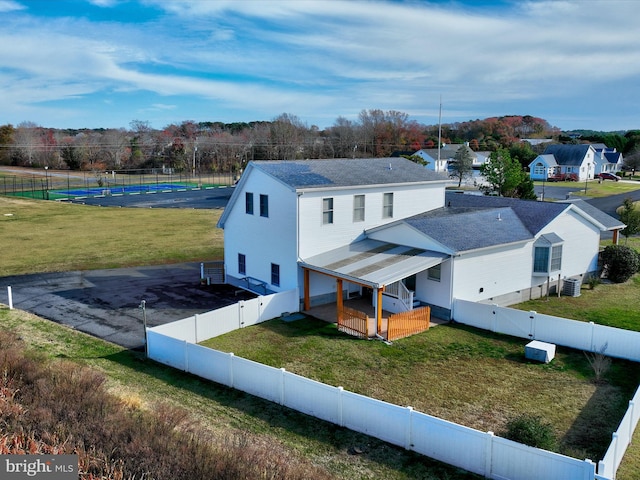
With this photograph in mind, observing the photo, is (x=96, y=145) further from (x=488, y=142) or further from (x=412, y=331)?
(x=412, y=331)

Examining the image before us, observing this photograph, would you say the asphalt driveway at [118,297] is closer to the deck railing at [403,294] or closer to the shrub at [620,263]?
the deck railing at [403,294]

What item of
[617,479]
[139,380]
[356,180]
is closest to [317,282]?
[356,180]

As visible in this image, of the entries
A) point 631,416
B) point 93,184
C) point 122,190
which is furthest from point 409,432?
point 93,184

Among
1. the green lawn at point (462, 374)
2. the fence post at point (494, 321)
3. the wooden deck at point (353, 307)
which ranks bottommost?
the green lawn at point (462, 374)

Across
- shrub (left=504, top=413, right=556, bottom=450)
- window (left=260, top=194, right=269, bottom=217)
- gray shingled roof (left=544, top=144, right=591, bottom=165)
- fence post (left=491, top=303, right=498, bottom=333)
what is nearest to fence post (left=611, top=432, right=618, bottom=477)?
shrub (left=504, top=413, right=556, bottom=450)

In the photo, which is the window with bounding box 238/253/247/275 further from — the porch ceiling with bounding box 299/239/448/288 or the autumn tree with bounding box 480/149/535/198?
the autumn tree with bounding box 480/149/535/198

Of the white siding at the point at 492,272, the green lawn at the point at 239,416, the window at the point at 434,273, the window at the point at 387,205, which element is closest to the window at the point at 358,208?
the window at the point at 387,205

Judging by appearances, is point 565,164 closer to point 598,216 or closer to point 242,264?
point 598,216
